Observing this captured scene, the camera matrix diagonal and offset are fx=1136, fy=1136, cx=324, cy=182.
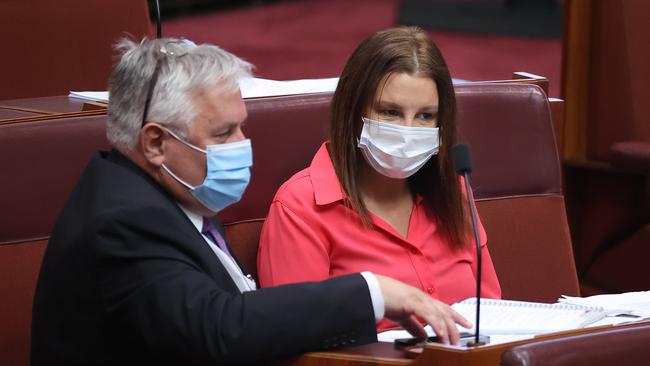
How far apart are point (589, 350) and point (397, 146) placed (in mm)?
686

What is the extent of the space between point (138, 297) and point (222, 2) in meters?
6.97

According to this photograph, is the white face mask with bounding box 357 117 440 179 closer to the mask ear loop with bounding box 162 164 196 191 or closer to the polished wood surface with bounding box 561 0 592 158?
the mask ear loop with bounding box 162 164 196 191

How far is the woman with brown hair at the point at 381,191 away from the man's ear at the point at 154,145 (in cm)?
45

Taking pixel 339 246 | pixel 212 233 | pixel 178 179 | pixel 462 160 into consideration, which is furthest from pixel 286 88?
pixel 462 160

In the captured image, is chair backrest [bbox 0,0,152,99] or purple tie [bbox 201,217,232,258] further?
chair backrest [bbox 0,0,152,99]

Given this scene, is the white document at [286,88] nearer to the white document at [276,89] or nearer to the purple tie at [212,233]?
the white document at [276,89]

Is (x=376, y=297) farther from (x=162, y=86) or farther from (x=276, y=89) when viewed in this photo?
(x=276, y=89)

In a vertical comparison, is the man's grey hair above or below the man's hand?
above

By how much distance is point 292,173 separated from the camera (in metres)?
2.27

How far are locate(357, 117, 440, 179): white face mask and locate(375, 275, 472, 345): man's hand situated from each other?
477 millimetres

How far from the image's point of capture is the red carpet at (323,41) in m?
6.28

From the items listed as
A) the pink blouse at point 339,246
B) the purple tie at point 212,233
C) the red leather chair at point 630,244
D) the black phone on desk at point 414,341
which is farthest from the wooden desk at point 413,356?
the red leather chair at point 630,244

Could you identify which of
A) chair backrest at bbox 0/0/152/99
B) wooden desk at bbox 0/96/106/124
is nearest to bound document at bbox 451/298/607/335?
wooden desk at bbox 0/96/106/124

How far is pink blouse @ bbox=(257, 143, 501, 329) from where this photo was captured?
2045mm
